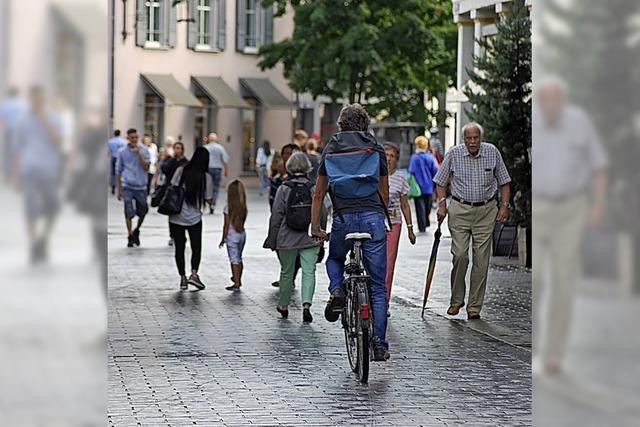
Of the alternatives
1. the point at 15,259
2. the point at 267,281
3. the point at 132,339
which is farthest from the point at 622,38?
the point at 267,281

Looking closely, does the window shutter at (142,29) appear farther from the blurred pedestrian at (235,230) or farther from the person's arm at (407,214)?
the person's arm at (407,214)

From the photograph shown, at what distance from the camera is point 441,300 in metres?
16.9

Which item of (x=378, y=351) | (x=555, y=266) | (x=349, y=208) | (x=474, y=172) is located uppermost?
(x=555, y=266)

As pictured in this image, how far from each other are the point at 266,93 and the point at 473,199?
160 ft

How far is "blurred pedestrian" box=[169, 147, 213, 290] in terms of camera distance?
58.7ft

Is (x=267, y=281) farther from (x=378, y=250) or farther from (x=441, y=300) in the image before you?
(x=378, y=250)

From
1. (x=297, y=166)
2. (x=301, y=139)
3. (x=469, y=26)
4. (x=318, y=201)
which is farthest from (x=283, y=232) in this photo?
(x=469, y=26)

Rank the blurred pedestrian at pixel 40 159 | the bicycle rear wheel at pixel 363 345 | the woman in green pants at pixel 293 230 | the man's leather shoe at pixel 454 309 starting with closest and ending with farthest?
the blurred pedestrian at pixel 40 159, the bicycle rear wheel at pixel 363 345, the woman in green pants at pixel 293 230, the man's leather shoe at pixel 454 309

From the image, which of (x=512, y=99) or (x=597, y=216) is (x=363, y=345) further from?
(x=512, y=99)

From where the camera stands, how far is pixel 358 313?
10.9 metres

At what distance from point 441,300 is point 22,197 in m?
11.7

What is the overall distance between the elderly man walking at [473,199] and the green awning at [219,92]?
154 ft

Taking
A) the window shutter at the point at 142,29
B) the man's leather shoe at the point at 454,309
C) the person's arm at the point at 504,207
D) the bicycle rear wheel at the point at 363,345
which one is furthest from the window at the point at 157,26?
the bicycle rear wheel at the point at 363,345

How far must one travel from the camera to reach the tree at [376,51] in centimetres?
4947
